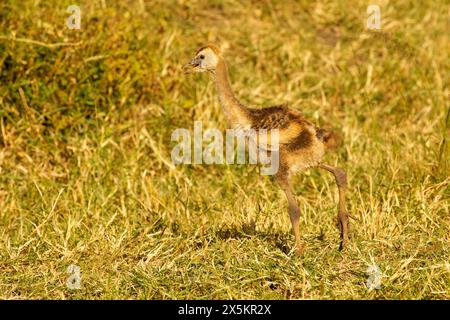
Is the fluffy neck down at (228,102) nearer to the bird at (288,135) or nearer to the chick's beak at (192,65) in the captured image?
the bird at (288,135)

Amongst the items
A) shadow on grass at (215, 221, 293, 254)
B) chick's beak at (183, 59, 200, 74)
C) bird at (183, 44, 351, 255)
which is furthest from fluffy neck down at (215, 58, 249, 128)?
shadow on grass at (215, 221, 293, 254)

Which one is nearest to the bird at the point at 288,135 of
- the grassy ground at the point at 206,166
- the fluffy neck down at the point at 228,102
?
the fluffy neck down at the point at 228,102

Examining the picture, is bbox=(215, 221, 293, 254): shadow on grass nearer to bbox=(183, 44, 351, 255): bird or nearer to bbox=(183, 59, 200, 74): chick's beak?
bbox=(183, 44, 351, 255): bird

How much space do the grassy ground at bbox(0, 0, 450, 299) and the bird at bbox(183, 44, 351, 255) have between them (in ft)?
0.80

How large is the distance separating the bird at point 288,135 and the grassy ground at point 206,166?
0.24 m

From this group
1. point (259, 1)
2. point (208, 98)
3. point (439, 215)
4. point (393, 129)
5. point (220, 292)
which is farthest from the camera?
point (259, 1)

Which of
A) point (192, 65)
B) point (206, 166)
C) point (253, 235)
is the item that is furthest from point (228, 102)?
point (206, 166)

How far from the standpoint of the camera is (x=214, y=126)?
810cm

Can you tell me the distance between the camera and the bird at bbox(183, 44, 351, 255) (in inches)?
215

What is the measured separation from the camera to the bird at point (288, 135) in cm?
546

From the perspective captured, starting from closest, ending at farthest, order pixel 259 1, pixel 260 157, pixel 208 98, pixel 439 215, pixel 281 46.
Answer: pixel 260 157 < pixel 439 215 < pixel 208 98 < pixel 281 46 < pixel 259 1

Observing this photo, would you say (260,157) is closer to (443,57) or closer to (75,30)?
(75,30)

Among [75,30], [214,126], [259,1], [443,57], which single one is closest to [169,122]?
[214,126]

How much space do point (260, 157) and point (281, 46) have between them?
3.91 m
